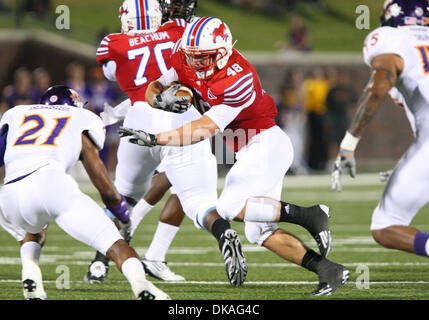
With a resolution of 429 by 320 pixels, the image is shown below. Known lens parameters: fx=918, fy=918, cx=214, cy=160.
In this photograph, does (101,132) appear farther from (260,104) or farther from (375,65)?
(375,65)

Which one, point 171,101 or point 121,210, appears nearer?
point 121,210

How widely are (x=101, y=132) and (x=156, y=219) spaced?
534 centimetres

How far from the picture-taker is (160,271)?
19.8 feet

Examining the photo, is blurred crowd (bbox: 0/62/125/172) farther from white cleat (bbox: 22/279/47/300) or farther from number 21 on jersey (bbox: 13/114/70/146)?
white cleat (bbox: 22/279/47/300)

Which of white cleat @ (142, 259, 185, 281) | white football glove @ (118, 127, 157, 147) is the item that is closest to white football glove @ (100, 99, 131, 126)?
white cleat @ (142, 259, 185, 281)

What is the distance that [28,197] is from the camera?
4613 mm

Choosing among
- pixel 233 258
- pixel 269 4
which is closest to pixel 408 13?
pixel 233 258

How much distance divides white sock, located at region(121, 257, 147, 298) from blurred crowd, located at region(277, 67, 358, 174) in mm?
10937

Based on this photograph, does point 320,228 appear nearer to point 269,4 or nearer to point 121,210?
point 121,210

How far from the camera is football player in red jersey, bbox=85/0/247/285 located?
5.49 meters

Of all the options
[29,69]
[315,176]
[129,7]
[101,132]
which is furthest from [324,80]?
[101,132]

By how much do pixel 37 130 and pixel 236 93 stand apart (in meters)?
1.10

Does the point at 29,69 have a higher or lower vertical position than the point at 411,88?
lower

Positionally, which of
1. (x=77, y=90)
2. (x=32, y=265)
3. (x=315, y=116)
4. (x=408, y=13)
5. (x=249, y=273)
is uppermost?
(x=408, y=13)
